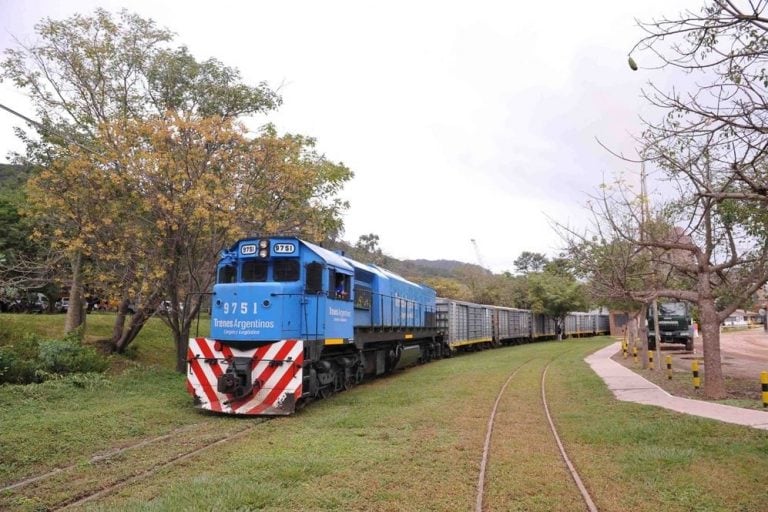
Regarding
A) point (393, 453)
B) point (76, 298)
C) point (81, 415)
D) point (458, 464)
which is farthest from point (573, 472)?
point (76, 298)

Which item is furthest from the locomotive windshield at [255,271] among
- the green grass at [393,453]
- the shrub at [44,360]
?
the shrub at [44,360]

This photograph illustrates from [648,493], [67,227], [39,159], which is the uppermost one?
[39,159]

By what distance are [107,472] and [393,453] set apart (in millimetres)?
3533

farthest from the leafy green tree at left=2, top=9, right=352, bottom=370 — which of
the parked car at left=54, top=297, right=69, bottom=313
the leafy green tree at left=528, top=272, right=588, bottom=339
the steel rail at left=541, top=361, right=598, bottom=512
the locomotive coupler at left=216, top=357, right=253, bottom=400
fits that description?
the leafy green tree at left=528, top=272, right=588, bottom=339

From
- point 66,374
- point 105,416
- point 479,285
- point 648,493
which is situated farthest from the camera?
point 479,285

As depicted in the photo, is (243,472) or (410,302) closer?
(243,472)

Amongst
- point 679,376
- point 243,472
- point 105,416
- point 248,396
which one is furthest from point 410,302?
point 243,472

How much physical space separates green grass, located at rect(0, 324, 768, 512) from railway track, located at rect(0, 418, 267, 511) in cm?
7

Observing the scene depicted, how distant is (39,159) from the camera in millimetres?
19516

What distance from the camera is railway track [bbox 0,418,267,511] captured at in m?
6.00

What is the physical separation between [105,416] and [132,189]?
23.4ft

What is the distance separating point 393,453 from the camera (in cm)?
782

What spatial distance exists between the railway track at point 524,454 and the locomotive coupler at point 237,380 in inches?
177

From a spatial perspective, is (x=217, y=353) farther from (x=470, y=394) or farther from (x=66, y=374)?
(x=470, y=394)
